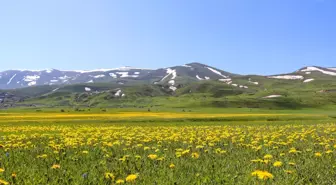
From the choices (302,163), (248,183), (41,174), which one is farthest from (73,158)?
(302,163)

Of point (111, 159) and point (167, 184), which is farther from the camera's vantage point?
point (111, 159)

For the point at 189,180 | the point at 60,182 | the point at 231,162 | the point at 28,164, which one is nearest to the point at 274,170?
the point at 231,162

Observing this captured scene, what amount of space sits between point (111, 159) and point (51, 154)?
2.64m

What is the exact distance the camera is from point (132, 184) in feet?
25.5

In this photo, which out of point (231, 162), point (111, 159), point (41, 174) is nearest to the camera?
point (41, 174)

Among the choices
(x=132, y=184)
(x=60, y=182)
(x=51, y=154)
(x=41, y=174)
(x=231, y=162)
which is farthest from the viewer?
(x=51, y=154)

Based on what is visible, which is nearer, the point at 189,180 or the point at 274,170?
the point at 189,180

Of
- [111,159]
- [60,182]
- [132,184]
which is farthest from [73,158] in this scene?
[132,184]

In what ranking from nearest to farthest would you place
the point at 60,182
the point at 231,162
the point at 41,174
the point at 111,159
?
the point at 60,182 → the point at 41,174 → the point at 231,162 → the point at 111,159

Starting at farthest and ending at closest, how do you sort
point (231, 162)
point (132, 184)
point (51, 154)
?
point (51, 154) < point (231, 162) < point (132, 184)

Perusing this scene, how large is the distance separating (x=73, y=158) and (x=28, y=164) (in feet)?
4.80

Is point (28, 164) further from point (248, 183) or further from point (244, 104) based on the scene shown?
point (244, 104)

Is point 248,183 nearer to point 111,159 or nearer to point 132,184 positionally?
point 132,184

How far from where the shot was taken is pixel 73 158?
11.7m
